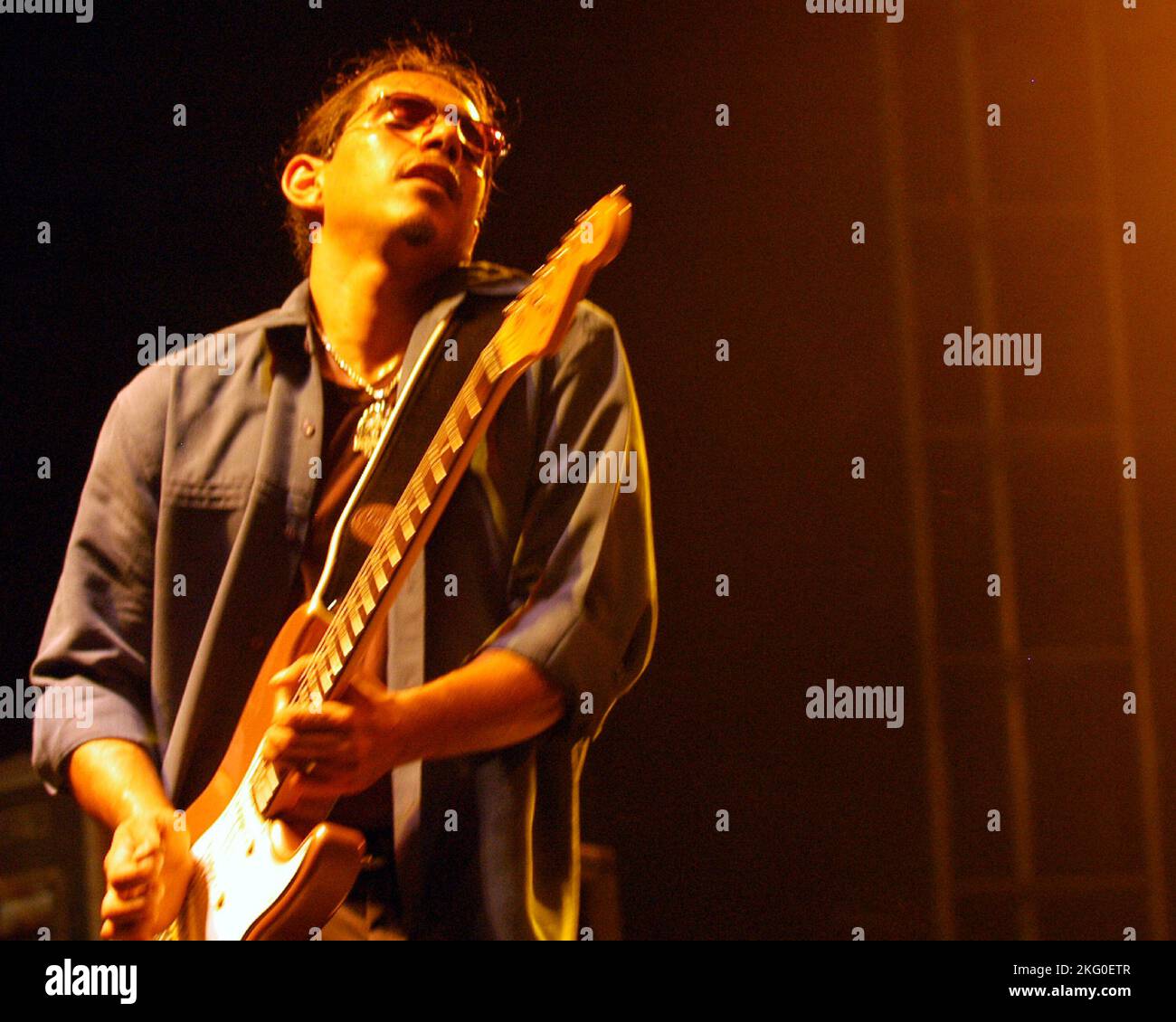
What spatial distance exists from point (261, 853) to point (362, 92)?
4.15ft

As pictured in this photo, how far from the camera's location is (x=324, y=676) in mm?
2061

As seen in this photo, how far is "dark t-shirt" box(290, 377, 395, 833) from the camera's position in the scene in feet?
6.91

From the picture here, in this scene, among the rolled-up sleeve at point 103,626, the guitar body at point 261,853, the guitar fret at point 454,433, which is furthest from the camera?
the rolled-up sleeve at point 103,626

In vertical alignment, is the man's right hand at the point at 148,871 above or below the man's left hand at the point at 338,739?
below

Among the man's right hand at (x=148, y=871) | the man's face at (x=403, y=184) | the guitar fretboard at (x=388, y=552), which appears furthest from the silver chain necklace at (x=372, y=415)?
the man's right hand at (x=148, y=871)

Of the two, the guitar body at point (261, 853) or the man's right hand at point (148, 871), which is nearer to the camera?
the guitar body at point (261, 853)

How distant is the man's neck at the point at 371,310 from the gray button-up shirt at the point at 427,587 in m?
0.04

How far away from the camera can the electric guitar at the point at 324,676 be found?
2.02m

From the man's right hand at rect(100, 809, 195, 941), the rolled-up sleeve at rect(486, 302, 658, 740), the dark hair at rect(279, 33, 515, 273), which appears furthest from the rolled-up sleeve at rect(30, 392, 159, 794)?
the rolled-up sleeve at rect(486, 302, 658, 740)

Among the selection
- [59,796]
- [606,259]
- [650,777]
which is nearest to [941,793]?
[650,777]

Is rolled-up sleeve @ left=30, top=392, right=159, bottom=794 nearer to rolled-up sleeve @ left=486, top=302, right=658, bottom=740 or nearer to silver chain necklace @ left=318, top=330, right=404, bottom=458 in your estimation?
silver chain necklace @ left=318, top=330, right=404, bottom=458

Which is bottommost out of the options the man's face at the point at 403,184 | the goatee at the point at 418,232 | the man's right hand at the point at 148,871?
the man's right hand at the point at 148,871

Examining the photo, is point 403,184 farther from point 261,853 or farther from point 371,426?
point 261,853

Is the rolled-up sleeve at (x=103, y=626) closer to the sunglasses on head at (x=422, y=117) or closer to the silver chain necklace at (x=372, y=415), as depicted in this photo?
the silver chain necklace at (x=372, y=415)
